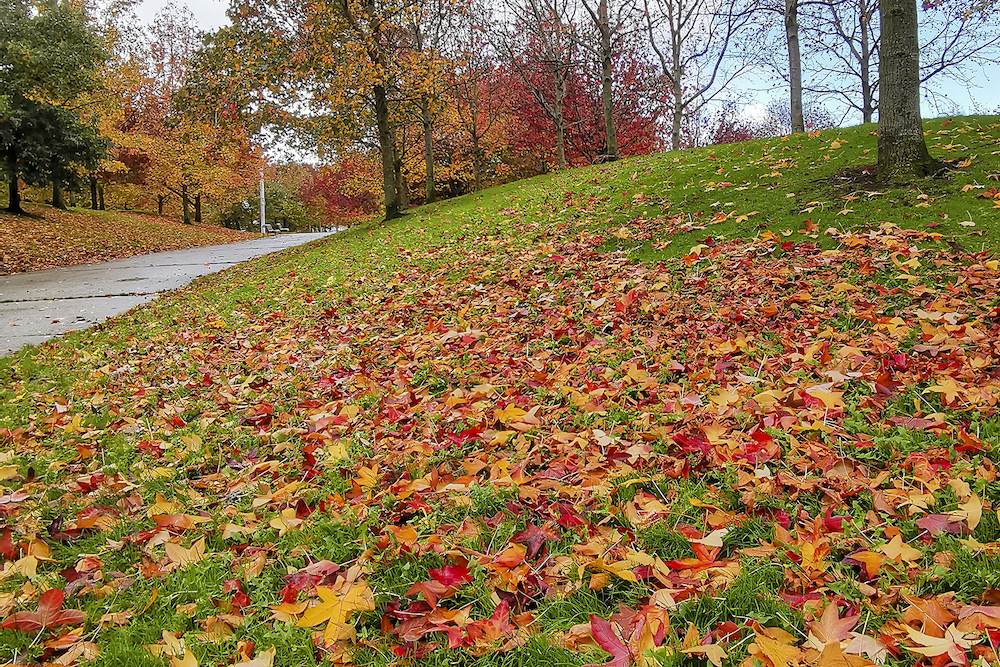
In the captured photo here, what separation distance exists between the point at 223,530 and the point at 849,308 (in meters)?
3.99

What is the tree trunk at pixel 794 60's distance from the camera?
13.4 m

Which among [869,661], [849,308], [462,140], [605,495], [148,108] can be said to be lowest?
[869,661]

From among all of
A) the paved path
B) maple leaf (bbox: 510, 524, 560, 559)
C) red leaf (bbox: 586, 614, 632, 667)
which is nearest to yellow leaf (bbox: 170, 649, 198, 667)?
maple leaf (bbox: 510, 524, 560, 559)

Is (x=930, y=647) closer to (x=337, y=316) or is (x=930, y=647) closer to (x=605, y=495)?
(x=605, y=495)

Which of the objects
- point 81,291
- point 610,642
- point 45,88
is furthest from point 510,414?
point 45,88

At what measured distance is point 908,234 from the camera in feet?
16.3

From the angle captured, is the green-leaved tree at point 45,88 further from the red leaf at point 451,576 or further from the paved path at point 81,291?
the red leaf at point 451,576

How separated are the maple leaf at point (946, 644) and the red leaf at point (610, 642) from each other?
0.69 meters

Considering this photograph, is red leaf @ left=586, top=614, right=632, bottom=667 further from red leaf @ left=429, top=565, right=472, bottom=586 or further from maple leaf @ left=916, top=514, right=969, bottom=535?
maple leaf @ left=916, top=514, right=969, bottom=535

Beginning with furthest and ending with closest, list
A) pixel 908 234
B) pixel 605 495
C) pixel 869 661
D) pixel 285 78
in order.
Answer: pixel 285 78 < pixel 908 234 < pixel 605 495 < pixel 869 661

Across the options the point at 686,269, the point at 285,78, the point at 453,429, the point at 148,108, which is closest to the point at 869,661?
the point at 453,429

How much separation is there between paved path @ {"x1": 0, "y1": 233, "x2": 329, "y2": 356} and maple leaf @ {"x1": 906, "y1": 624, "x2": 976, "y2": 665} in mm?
8165

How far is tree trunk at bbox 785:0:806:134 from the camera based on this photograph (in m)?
13.4

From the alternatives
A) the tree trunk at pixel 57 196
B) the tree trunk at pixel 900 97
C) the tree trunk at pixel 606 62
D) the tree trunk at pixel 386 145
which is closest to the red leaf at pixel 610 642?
A: the tree trunk at pixel 900 97
